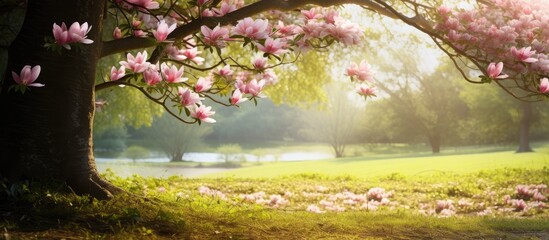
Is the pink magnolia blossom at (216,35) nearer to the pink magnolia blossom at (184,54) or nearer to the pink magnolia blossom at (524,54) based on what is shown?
the pink magnolia blossom at (184,54)

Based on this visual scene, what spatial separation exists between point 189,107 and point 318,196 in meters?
7.22

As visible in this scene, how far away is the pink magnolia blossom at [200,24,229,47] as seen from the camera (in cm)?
417

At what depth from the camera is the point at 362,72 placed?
4.63 meters

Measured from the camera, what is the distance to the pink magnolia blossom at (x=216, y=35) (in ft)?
13.7

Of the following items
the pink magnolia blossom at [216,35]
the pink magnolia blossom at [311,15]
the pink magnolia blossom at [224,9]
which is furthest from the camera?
the pink magnolia blossom at [224,9]

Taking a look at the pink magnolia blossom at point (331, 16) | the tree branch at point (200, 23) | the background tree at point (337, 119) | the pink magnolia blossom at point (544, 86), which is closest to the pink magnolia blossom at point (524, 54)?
the pink magnolia blossom at point (544, 86)

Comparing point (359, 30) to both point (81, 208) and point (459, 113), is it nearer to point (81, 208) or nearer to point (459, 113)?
point (81, 208)

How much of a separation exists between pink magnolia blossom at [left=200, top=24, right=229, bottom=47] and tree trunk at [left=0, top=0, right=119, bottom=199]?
1.10 m

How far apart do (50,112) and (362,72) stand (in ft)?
8.54

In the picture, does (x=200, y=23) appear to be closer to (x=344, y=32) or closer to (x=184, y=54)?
(x=184, y=54)

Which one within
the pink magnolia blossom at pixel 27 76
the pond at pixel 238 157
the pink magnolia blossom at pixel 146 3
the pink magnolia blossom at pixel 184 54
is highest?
the pink magnolia blossom at pixel 146 3

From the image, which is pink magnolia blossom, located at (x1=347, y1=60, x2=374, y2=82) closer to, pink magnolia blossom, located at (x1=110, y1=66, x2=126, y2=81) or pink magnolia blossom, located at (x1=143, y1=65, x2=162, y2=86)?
pink magnolia blossom, located at (x1=143, y1=65, x2=162, y2=86)

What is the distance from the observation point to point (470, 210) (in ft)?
32.9

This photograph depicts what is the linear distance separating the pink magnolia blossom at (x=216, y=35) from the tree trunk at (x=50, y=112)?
1100mm
